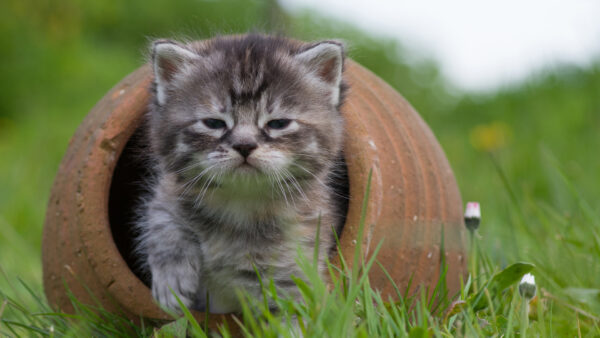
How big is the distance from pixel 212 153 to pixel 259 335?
648mm

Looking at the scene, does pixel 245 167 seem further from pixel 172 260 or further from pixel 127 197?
pixel 127 197

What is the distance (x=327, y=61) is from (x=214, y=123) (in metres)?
0.50

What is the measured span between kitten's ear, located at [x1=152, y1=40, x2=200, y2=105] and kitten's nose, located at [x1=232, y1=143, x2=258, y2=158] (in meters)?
0.45

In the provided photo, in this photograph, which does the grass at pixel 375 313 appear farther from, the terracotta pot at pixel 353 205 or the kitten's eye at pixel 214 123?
the kitten's eye at pixel 214 123

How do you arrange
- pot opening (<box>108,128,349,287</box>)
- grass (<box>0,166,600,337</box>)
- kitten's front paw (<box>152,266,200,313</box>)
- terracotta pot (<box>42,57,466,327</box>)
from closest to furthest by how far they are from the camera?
grass (<box>0,166,600,337</box>)
kitten's front paw (<box>152,266,200,313</box>)
terracotta pot (<box>42,57,466,327</box>)
pot opening (<box>108,128,349,287</box>)

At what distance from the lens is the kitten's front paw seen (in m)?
2.32

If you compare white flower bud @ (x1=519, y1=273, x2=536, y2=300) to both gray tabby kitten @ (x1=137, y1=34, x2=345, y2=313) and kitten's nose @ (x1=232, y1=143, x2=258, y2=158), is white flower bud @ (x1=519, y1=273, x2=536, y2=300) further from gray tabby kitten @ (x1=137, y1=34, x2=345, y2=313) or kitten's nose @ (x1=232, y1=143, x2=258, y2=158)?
kitten's nose @ (x1=232, y1=143, x2=258, y2=158)

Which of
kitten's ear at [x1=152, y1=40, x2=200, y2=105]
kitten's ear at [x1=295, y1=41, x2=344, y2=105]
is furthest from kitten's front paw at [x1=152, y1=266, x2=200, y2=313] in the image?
kitten's ear at [x1=295, y1=41, x2=344, y2=105]

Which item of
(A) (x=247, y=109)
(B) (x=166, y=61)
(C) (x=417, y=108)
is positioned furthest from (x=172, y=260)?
(C) (x=417, y=108)

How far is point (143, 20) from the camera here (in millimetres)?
8562

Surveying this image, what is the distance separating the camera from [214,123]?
235 centimetres

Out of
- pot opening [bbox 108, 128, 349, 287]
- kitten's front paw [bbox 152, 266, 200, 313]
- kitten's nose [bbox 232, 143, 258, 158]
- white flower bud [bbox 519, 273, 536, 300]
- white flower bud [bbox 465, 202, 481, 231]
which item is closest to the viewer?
white flower bud [bbox 519, 273, 536, 300]

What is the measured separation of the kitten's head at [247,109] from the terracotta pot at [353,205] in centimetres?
18

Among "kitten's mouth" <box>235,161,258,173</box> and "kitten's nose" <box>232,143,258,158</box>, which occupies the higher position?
"kitten's nose" <box>232,143,258,158</box>
